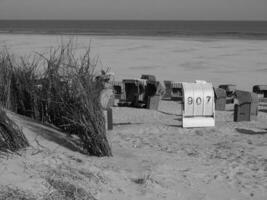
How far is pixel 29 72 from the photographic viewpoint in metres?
6.80

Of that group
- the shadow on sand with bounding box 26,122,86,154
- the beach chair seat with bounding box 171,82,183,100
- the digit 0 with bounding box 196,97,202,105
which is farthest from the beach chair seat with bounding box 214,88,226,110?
the shadow on sand with bounding box 26,122,86,154

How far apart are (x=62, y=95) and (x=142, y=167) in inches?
51.1

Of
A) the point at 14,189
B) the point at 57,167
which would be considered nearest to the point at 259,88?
the point at 57,167

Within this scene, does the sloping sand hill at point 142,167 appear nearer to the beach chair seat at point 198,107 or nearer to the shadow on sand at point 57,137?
the shadow on sand at point 57,137

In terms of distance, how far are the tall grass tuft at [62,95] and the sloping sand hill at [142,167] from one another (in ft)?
0.71

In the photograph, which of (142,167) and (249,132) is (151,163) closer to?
(142,167)

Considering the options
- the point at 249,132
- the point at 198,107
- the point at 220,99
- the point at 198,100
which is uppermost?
the point at 198,100

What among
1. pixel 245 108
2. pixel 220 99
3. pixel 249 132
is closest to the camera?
pixel 249 132

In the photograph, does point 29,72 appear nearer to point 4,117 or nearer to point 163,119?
point 4,117

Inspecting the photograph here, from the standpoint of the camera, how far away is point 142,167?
5.64 metres

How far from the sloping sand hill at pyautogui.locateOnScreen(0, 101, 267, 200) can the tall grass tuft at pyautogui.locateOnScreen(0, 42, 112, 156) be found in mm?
216

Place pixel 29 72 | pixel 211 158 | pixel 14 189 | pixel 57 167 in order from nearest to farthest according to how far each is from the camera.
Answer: pixel 14 189 < pixel 57 167 < pixel 211 158 < pixel 29 72

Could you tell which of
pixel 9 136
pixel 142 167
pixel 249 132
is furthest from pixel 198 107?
pixel 9 136

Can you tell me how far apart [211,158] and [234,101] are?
5616 mm
